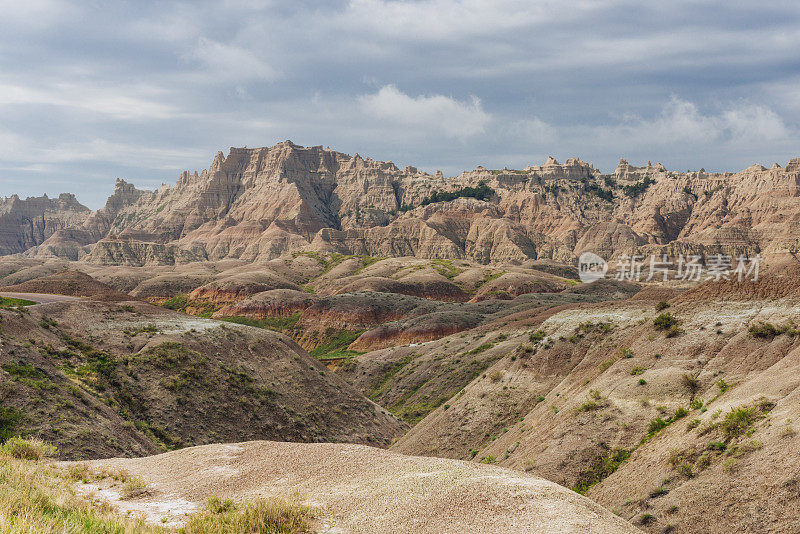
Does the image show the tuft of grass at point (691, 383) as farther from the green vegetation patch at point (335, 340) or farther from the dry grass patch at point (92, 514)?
the green vegetation patch at point (335, 340)

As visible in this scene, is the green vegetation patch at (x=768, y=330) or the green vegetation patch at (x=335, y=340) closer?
the green vegetation patch at (x=768, y=330)

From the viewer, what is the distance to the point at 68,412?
27.4 metres

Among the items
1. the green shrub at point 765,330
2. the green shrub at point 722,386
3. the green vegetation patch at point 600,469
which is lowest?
the green vegetation patch at point 600,469

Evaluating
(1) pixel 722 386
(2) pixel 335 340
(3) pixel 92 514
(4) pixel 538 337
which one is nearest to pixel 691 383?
(1) pixel 722 386

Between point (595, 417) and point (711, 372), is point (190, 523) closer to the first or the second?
point (595, 417)

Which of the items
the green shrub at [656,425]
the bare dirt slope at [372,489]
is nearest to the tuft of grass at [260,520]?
the bare dirt slope at [372,489]

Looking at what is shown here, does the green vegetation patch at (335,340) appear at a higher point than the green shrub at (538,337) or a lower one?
lower

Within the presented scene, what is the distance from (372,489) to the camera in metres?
15.1

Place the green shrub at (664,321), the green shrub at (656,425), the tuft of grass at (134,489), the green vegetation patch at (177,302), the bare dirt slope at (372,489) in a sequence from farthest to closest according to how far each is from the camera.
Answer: the green vegetation patch at (177,302) → the green shrub at (664,321) → the green shrub at (656,425) → the tuft of grass at (134,489) → the bare dirt slope at (372,489)

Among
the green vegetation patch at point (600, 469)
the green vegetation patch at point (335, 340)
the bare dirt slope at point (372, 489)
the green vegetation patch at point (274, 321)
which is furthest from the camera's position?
the green vegetation patch at point (274, 321)

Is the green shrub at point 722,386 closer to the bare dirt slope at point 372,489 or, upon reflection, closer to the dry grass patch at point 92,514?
the bare dirt slope at point 372,489

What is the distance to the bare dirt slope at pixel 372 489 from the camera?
12453mm

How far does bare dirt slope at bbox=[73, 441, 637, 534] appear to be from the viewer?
40.9 feet

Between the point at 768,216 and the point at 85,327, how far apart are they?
219597mm
